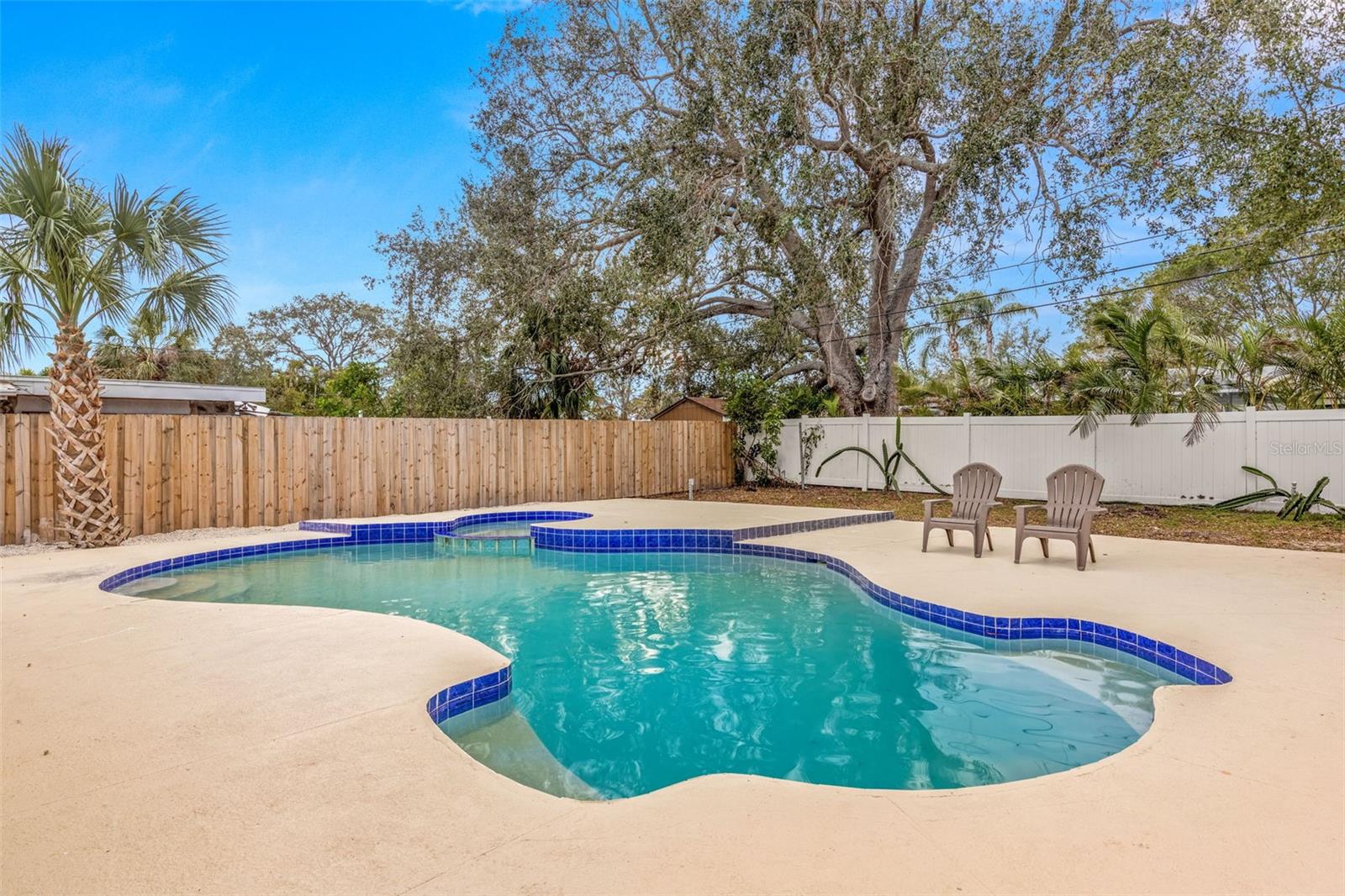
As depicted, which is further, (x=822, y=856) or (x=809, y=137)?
(x=809, y=137)

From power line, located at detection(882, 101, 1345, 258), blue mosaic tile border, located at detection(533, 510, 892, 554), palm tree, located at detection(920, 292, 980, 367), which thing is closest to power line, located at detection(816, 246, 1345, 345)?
palm tree, located at detection(920, 292, 980, 367)

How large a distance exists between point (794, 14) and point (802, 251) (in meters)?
3.37

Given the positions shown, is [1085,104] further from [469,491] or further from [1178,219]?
[469,491]

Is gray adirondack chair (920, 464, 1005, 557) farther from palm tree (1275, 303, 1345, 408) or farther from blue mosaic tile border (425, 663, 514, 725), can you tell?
palm tree (1275, 303, 1345, 408)

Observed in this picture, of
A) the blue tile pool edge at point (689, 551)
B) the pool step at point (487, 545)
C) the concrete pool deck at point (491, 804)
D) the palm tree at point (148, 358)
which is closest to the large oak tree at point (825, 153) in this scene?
the blue tile pool edge at point (689, 551)

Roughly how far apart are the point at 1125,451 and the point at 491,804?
411 inches

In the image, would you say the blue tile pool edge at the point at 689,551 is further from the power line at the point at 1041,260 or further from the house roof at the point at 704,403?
the house roof at the point at 704,403

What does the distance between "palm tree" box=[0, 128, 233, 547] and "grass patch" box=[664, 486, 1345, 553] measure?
8.92 m

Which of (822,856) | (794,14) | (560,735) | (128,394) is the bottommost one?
(560,735)

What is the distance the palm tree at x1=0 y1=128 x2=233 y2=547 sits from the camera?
644 cm

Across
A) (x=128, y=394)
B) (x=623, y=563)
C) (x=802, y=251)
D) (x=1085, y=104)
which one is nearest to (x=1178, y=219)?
(x=1085, y=104)

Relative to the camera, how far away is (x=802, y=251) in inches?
451

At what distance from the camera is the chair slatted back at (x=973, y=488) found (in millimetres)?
6738

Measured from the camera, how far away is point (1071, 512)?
6.23 m
